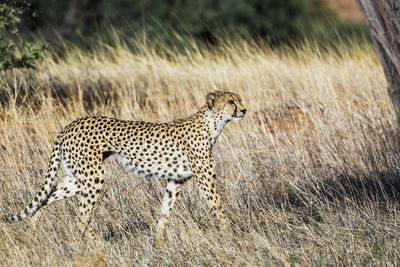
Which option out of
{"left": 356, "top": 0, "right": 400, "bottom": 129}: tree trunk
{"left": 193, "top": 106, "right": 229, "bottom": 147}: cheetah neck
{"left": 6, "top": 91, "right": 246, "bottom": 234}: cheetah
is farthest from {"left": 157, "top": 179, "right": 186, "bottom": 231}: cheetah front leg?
{"left": 356, "top": 0, "right": 400, "bottom": 129}: tree trunk

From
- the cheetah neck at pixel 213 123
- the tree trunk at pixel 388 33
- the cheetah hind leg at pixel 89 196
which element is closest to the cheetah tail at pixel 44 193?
the cheetah hind leg at pixel 89 196

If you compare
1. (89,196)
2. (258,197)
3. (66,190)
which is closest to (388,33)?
(258,197)

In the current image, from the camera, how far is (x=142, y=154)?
369cm


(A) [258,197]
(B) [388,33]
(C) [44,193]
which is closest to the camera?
(B) [388,33]

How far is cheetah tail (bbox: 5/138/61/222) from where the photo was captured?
367cm

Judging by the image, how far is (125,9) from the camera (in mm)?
15836

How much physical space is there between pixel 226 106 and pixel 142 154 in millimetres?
591

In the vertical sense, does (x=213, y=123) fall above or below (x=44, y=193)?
below

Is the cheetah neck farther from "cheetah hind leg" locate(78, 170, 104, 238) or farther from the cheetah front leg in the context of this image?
"cheetah hind leg" locate(78, 170, 104, 238)

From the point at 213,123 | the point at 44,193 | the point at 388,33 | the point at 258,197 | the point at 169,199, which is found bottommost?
the point at 258,197

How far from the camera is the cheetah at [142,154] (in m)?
3.62

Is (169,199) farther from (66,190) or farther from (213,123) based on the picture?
(66,190)

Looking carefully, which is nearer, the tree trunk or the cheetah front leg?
the tree trunk

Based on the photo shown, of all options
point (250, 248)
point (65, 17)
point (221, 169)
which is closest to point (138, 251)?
point (250, 248)
